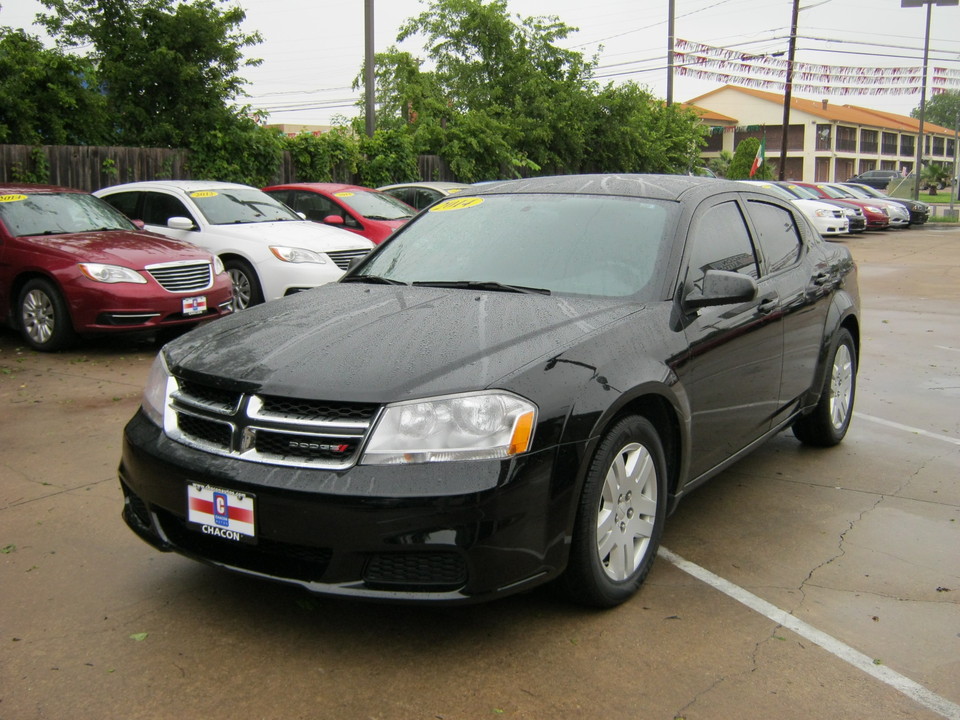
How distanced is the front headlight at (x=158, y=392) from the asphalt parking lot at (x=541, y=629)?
27.5 inches

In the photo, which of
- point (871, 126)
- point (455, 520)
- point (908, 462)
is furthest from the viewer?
point (871, 126)

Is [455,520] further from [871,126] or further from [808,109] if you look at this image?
[871,126]

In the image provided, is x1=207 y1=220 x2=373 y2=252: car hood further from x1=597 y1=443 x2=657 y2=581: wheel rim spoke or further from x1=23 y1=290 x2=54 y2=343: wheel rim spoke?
x1=597 y1=443 x2=657 y2=581: wheel rim spoke

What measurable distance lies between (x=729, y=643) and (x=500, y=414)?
1170mm

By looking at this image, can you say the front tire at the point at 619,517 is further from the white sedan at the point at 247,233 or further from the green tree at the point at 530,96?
the green tree at the point at 530,96

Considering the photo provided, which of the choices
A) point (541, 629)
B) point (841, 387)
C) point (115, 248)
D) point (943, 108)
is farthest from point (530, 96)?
point (943, 108)

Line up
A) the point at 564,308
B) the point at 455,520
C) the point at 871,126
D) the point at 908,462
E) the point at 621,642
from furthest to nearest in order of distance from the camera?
the point at 871,126, the point at 908,462, the point at 564,308, the point at 621,642, the point at 455,520

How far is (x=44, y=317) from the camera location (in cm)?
874

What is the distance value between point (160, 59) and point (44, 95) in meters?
2.59

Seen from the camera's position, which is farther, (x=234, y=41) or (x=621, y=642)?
(x=234, y=41)

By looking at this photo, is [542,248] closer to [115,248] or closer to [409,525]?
[409,525]

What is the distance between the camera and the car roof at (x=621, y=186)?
4.56 meters

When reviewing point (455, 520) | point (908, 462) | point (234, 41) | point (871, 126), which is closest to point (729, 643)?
point (455, 520)

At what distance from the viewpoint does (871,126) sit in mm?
85625
